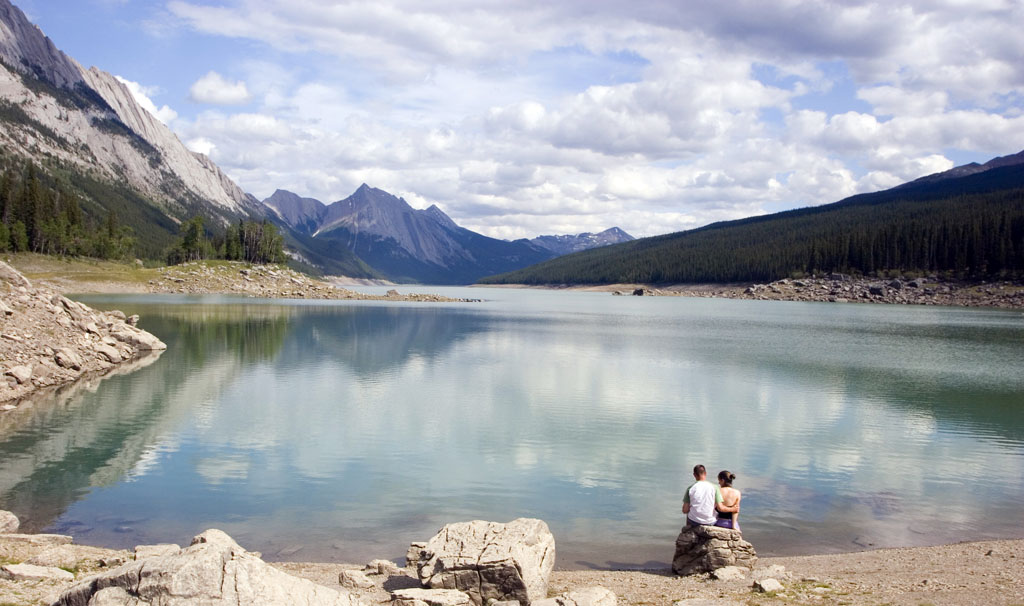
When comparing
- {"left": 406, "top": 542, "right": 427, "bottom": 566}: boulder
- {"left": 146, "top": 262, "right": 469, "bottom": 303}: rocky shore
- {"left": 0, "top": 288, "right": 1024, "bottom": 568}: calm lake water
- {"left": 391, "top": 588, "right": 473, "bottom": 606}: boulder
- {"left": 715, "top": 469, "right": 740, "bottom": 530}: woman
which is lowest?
{"left": 0, "top": 288, "right": 1024, "bottom": 568}: calm lake water

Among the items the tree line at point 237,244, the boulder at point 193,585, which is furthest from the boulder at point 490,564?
the tree line at point 237,244

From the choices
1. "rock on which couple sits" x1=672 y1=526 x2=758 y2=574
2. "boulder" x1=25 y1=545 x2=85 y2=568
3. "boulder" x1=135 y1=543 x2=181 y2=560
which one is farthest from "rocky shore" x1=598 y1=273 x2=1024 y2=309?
"boulder" x1=25 y1=545 x2=85 y2=568

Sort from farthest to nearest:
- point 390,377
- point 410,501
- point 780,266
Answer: point 780,266
point 390,377
point 410,501

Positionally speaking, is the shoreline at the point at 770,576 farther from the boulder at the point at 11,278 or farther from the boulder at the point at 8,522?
the boulder at the point at 11,278

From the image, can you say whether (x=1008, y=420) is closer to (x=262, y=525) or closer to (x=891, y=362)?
(x=891, y=362)

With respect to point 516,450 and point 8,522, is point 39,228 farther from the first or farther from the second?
point 516,450

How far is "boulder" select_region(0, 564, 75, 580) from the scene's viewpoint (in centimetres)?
1142

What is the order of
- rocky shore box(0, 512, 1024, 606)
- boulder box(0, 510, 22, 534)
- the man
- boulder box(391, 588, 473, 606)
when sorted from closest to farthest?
rocky shore box(0, 512, 1024, 606) → boulder box(391, 588, 473, 606) → the man → boulder box(0, 510, 22, 534)

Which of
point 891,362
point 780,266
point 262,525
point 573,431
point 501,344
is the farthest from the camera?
point 780,266

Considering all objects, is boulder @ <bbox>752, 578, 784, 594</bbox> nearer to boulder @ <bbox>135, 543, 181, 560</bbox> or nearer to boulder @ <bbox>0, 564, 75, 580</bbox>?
boulder @ <bbox>135, 543, 181, 560</bbox>

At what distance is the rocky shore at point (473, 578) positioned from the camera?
876 cm

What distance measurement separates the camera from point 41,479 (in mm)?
20062

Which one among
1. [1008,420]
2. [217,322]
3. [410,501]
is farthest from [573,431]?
[217,322]

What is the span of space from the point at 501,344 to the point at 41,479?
4511 cm
